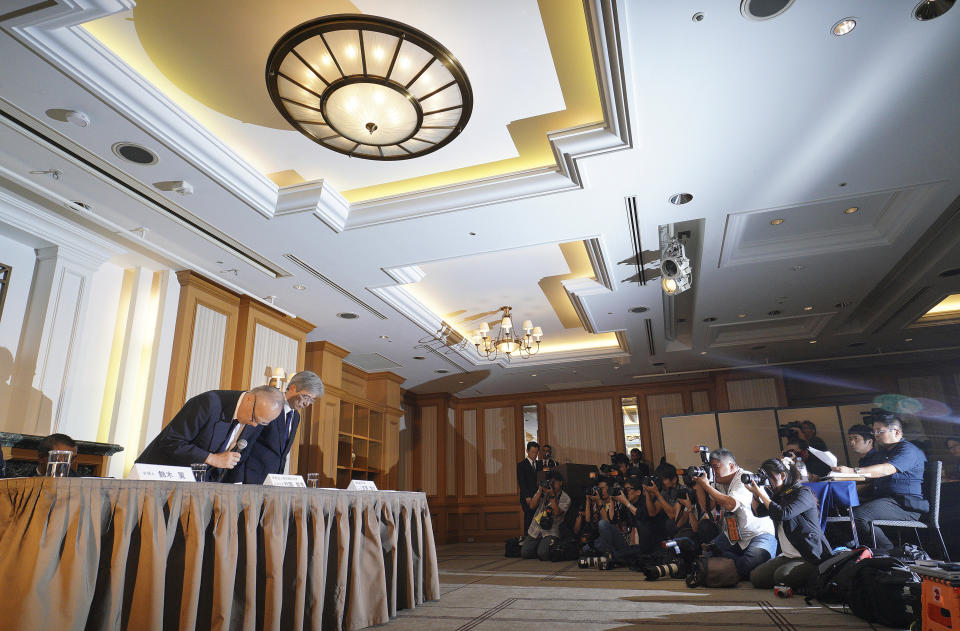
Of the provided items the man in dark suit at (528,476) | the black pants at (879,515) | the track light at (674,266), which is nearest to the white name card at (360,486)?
the track light at (674,266)

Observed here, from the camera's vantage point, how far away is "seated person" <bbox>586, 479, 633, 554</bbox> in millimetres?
6305

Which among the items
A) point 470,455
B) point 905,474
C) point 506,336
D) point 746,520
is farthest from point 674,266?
point 470,455

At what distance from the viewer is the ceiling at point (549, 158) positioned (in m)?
3.14

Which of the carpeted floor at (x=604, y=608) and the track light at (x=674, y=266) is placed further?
the track light at (x=674, y=266)

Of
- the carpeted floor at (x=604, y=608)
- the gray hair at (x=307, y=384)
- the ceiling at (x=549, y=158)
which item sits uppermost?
the ceiling at (x=549, y=158)

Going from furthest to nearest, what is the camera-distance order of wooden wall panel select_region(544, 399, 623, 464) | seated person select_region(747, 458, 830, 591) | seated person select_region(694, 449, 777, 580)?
1. wooden wall panel select_region(544, 399, 623, 464)
2. seated person select_region(694, 449, 777, 580)
3. seated person select_region(747, 458, 830, 591)

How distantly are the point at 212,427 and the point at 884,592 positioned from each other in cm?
337

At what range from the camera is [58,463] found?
1.94m

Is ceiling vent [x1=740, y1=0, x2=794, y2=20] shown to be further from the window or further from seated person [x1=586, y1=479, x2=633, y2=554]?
the window

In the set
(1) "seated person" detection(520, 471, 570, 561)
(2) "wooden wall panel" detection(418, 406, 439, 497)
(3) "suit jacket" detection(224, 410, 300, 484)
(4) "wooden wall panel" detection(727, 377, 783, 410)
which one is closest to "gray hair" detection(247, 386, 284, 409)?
(3) "suit jacket" detection(224, 410, 300, 484)

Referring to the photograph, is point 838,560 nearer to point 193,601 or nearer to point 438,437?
point 193,601

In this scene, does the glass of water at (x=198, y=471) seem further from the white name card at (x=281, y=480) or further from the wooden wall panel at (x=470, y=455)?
the wooden wall panel at (x=470, y=455)

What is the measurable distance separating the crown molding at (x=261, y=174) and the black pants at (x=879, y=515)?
302 cm

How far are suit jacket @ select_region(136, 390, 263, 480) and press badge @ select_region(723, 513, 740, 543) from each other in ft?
11.9
